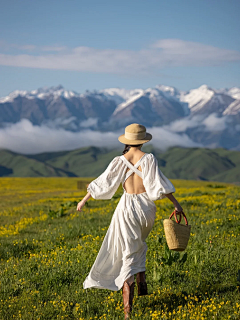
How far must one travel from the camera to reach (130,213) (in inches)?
229

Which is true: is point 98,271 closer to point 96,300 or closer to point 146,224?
point 96,300

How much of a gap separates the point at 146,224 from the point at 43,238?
7238 mm

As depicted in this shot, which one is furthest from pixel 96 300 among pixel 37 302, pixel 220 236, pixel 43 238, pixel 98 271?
pixel 43 238

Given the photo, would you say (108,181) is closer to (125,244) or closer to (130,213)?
(130,213)

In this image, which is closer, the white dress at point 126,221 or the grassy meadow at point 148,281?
the white dress at point 126,221

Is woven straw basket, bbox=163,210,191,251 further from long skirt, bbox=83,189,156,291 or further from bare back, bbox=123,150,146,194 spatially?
bare back, bbox=123,150,146,194

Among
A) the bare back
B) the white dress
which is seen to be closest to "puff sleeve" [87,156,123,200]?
the white dress

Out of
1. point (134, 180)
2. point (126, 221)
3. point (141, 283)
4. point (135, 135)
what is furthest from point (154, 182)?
point (141, 283)

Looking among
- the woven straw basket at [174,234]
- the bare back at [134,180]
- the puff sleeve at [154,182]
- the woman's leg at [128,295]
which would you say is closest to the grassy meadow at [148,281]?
the woman's leg at [128,295]

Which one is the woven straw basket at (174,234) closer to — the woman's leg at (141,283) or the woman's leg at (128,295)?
the woman's leg at (141,283)

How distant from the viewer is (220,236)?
402 inches

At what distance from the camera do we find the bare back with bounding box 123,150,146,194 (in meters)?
5.98

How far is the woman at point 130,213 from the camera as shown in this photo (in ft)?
18.9

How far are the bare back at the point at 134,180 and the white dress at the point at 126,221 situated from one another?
68mm
